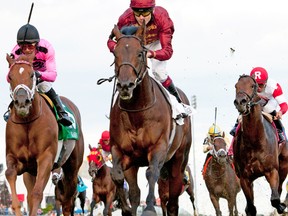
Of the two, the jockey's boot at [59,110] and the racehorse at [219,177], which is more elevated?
the jockey's boot at [59,110]

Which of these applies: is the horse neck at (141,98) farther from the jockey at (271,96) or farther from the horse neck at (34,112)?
the jockey at (271,96)

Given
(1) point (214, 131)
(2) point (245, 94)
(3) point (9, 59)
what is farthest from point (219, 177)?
(3) point (9, 59)

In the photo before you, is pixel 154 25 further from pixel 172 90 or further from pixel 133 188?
pixel 133 188

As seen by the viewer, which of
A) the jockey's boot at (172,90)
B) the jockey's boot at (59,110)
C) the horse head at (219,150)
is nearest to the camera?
the jockey's boot at (172,90)

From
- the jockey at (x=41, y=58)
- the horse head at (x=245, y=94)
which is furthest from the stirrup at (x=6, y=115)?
the horse head at (x=245, y=94)

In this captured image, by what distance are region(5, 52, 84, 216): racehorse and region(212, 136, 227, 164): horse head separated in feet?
38.4

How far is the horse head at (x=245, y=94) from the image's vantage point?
14.2 m

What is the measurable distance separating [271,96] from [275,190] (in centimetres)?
221

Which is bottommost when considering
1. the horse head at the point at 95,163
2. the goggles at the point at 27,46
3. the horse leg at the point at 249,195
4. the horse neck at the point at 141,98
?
the horse leg at the point at 249,195

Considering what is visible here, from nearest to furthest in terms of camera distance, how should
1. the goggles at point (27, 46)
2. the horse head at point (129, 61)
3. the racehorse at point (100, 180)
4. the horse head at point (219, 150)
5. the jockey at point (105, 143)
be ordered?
the horse head at point (129, 61) < the goggles at point (27, 46) < the horse head at point (219, 150) < the jockey at point (105, 143) < the racehorse at point (100, 180)

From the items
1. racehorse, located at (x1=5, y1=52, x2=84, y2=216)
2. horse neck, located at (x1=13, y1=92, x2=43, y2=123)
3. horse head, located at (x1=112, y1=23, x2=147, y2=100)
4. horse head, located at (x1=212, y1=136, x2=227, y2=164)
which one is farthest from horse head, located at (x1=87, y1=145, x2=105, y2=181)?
horse head, located at (x1=112, y1=23, x2=147, y2=100)

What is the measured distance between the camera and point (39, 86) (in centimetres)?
1348

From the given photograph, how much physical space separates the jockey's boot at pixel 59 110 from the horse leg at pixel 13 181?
4.92 ft

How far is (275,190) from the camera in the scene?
574 inches
